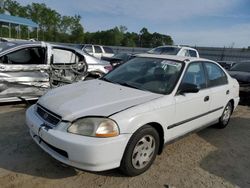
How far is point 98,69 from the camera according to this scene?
7117mm

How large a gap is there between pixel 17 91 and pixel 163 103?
12.1 ft

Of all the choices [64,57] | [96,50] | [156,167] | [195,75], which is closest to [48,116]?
[156,167]

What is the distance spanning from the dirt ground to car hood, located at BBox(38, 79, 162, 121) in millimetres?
774

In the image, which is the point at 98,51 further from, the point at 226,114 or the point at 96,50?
the point at 226,114

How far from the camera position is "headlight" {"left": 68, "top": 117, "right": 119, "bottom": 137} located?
9.00 ft

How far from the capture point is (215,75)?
468 centimetres

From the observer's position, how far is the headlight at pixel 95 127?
108 inches

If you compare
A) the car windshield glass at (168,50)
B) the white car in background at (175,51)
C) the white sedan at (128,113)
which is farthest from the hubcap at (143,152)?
the car windshield glass at (168,50)

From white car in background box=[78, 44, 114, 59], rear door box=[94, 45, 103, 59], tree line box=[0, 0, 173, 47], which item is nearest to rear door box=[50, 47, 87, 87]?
white car in background box=[78, 44, 114, 59]

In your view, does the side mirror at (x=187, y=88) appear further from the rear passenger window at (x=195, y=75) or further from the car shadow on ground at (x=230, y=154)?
the car shadow on ground at (x=230, y=154)

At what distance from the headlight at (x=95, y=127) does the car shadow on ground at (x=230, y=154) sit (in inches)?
64.8

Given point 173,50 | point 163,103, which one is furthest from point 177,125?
point 173,50

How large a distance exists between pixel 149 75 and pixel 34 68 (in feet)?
10.1

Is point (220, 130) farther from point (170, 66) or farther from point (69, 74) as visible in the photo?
point (69, 74)
